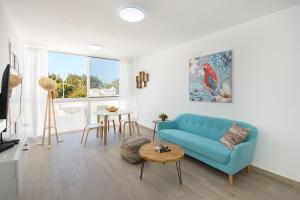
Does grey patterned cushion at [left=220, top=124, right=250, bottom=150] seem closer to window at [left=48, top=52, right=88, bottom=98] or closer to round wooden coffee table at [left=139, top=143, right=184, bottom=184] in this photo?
round wooden coffee table at [left=139, top=143, right=184, bottom=184]

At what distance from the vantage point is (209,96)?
11.1 feet

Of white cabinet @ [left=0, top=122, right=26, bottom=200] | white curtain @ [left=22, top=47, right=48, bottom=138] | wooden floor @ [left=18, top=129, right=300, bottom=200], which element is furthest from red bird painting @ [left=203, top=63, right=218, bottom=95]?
white curtain @ [left=22, top=47, right=48, bottom=138]

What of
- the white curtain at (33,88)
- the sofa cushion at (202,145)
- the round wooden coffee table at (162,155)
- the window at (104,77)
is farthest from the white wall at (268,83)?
the white curtain at (33,88)

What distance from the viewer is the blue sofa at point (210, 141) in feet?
7.59

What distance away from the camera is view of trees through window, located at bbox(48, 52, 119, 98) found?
4.83 metres

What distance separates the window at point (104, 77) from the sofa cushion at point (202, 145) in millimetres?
3076

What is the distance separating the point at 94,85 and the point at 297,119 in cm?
511

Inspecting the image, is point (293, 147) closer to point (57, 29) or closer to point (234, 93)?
point (234, 93)

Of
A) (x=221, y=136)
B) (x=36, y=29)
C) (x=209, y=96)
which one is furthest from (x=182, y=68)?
(x=36, y=29)

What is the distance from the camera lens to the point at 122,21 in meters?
2.72

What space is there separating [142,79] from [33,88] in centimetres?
313

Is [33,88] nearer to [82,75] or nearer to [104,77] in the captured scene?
[82,75]

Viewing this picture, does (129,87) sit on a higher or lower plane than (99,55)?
lower

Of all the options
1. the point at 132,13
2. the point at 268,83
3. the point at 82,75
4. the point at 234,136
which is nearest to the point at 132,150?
the point at 234,136
